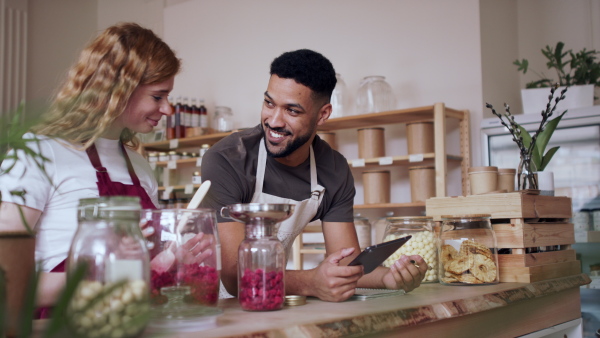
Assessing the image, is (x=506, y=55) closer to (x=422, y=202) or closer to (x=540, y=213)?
(x=422, y=202)

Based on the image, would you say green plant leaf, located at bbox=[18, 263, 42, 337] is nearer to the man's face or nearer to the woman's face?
the woman's face

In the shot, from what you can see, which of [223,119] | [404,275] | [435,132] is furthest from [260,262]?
[223,119]

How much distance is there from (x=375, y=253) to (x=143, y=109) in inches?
29.4

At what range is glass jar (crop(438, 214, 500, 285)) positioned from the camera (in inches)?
68.3

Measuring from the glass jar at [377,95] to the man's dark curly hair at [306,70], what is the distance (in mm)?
2308

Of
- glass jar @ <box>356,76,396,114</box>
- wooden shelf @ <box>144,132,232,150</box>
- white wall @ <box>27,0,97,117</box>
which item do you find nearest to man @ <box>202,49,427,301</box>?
glass jar @ <box>356,76,396,114</box>

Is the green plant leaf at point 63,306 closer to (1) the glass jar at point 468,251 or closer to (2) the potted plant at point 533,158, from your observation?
(1) the glass jar at point 468,251

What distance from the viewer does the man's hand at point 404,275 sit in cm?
154

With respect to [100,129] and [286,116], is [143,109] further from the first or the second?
[286,116]

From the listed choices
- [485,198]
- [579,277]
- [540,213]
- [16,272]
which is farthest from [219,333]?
[579,277]

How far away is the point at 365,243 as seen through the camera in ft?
13.2

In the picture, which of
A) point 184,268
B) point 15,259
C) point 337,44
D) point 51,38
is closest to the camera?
point 15,259

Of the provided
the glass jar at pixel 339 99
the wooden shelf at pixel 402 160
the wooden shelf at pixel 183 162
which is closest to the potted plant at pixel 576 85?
the wooden shelf at pixel 402 160

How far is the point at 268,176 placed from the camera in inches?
73.3
